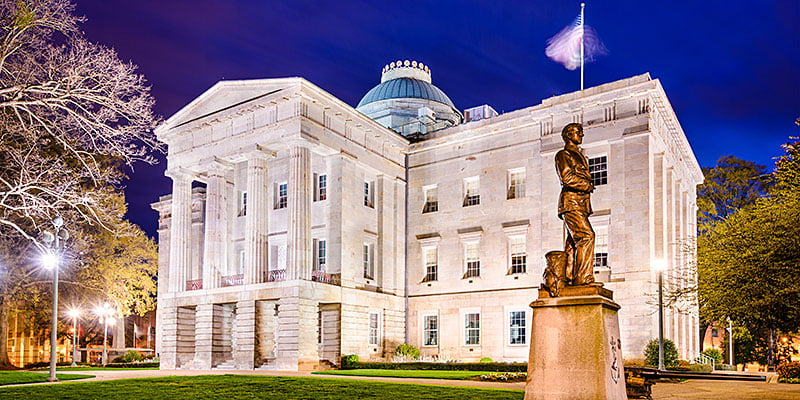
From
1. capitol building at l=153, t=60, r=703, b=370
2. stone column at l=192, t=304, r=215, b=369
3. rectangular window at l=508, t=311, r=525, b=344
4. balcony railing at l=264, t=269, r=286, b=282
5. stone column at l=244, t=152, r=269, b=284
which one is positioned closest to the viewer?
capitol building at l=153, t=60, r=703, b=370

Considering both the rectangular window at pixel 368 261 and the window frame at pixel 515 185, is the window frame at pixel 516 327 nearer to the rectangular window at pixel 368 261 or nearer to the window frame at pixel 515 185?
the window frame at pixel 515 185

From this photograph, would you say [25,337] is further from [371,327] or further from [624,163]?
[624,163]

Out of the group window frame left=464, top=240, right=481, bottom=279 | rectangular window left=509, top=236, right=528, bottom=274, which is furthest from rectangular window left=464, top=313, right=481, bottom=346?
rectangular window left=509, top=236, right=528, bottom=274

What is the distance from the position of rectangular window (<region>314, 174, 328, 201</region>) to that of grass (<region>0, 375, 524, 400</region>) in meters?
22.5

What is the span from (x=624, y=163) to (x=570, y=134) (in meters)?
26.9

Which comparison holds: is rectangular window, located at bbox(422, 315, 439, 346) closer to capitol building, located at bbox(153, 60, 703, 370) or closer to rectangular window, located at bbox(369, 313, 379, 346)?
capitol building, located at bbox(153, 60, 703, 370)

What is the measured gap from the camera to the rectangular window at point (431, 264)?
149 ft

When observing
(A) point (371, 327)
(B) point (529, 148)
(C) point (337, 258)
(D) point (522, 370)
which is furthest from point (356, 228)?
(D) point (522, 370)

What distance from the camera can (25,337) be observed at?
65750mm

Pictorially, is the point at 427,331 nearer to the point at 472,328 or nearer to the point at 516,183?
the point at 472,328

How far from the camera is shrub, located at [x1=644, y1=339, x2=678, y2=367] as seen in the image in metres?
34.3

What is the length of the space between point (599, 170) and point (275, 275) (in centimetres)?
1884

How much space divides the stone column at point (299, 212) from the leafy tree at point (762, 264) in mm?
19982

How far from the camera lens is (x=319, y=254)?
44.3 metres
